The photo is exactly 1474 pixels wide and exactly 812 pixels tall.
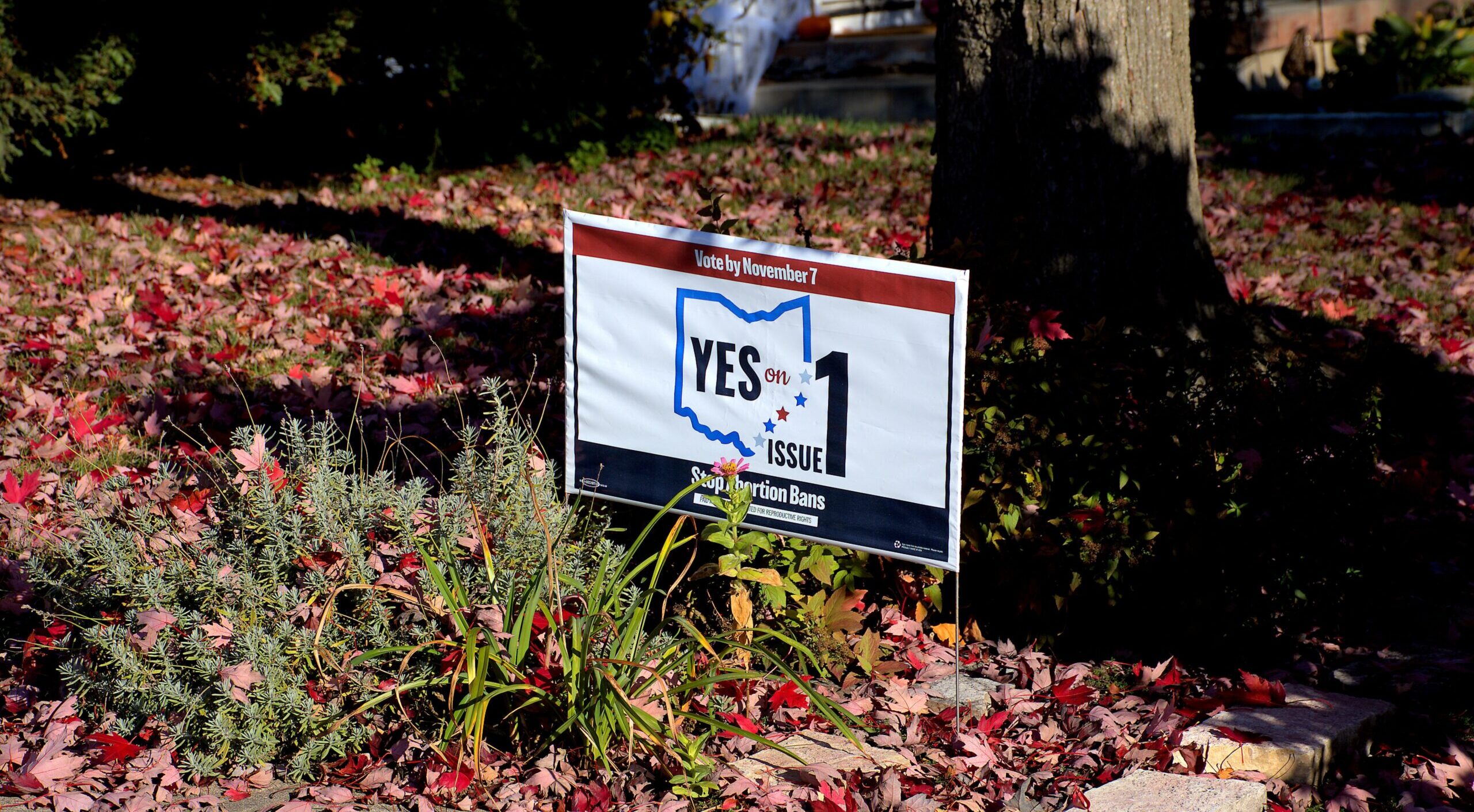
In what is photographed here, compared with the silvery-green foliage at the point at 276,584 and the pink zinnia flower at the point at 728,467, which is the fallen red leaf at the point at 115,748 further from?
the pink zinnia flower at the point at 728,467

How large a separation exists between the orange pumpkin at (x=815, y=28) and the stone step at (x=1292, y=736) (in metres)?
11.8

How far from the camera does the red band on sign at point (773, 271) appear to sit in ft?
9.66

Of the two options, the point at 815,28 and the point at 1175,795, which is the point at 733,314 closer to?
the point at 1175,795

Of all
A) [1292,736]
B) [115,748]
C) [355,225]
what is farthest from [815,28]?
[115,748]

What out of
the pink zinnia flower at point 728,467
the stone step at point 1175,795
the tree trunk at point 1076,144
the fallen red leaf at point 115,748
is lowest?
the stone step at point 1175,795

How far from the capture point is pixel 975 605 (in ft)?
12.0

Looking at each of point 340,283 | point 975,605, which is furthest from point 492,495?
point 340,283

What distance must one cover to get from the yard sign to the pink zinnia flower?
2 cm

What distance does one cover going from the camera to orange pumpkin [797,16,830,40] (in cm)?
1389

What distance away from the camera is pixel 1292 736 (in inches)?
119

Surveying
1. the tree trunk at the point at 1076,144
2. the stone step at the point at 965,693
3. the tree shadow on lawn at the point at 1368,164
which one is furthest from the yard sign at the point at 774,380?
the tree shadow on lawn at the point at 1368,164

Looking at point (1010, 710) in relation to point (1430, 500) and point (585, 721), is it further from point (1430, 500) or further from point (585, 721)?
point (1430, 500)

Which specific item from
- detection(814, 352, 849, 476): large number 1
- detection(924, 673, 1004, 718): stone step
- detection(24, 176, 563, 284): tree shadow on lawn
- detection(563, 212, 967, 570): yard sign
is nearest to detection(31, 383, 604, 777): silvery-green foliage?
detection(563, 212, 967, 570): yard sign

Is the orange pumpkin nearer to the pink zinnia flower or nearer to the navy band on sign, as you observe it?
the navy band on sign
